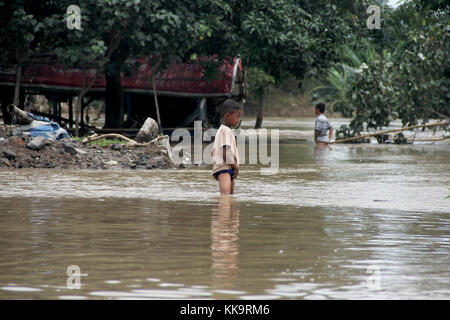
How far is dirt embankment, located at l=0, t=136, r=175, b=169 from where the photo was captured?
1427cm

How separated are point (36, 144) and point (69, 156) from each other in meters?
0.71

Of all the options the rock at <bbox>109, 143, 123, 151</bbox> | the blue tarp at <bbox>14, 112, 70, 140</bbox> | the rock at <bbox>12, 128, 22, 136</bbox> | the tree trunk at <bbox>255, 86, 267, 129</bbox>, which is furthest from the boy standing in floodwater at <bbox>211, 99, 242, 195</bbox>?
the tree trunk at <bbox>255, 86, 267, 129</bbox>

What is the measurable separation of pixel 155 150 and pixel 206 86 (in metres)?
10.0

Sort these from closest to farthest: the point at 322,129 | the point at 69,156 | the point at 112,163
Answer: the point at 112,163, the point at 69,156, the point at 322,129

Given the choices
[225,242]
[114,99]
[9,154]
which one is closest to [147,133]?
[9,154]

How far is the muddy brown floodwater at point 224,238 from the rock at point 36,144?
2436 mm

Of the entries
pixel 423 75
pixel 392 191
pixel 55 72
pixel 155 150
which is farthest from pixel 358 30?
pixel 392 191

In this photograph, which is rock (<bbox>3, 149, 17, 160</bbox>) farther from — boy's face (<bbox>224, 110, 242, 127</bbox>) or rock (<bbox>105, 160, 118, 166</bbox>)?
boy's face (<bbox>224, 110, 242, 127</bbox>)

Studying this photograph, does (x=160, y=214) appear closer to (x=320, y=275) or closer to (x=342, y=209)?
(x=342, y=209)

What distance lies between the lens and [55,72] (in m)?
24.6

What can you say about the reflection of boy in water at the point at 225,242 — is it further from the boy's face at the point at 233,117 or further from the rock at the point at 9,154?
the rock at the point at 9,154

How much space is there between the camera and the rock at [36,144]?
14750 mm

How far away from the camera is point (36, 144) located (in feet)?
48.4

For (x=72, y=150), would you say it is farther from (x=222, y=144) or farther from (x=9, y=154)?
(x=222, y=144)
